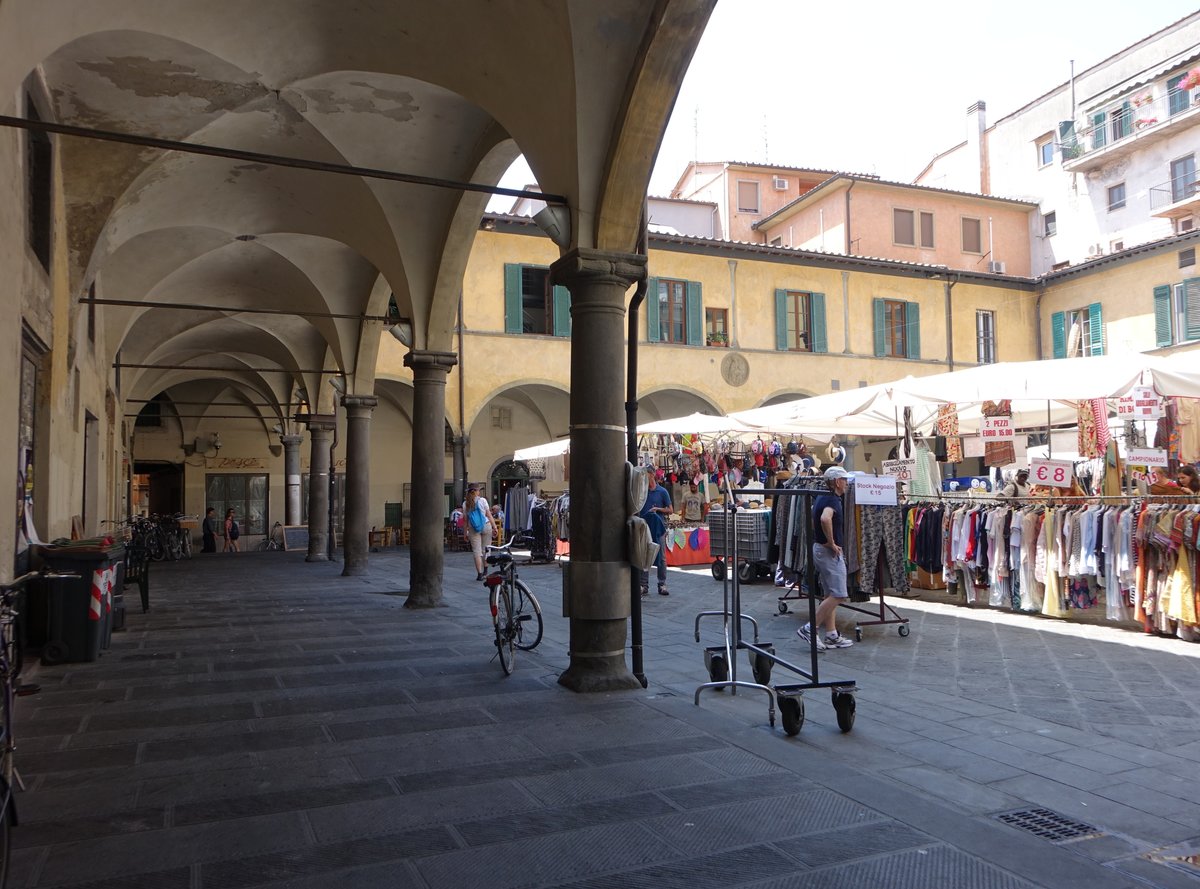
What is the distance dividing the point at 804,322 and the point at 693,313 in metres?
3.46

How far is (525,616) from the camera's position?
6.65 meters

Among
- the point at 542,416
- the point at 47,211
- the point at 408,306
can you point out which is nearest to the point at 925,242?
the point at 542,416

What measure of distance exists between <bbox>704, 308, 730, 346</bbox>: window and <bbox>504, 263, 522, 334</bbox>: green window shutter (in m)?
4.99

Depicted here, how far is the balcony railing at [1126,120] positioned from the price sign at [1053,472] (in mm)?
22746

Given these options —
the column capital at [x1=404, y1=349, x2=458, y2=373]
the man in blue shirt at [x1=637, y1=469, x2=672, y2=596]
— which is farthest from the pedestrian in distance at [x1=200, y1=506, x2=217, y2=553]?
the column capital at [x1=404, y1=349, x2=458, y2=373]

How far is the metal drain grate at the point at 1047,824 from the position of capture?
329 centimetres

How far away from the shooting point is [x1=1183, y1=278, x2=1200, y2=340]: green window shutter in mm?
22094

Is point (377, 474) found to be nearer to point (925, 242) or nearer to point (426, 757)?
point (925, 242)

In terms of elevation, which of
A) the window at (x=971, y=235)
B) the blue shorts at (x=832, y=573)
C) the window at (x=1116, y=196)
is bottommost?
the blue shorts at (x=832, y=573)

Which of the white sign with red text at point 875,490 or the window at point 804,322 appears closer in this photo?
the white sign with red text at point 875,490

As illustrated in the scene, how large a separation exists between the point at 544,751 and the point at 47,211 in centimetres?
658

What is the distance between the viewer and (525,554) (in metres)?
19.1

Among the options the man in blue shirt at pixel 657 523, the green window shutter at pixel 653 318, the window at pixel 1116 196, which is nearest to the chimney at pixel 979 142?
the window at pixel 1116 196

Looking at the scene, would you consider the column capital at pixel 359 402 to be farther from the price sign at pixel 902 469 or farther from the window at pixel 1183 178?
the window at pixel 1183 178
